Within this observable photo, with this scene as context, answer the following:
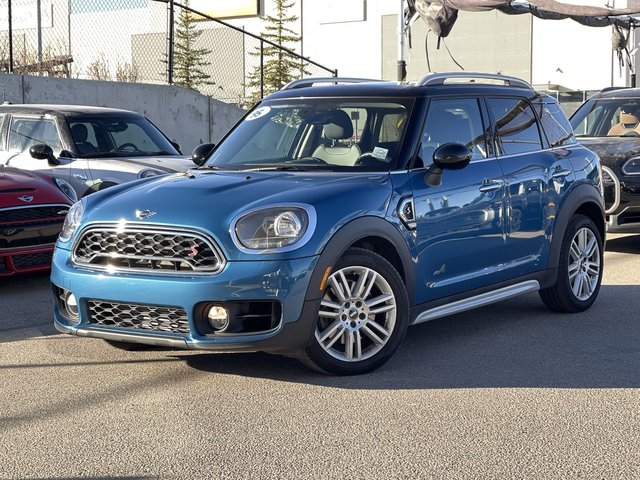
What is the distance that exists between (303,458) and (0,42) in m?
18.5

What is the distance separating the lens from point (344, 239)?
5730mm

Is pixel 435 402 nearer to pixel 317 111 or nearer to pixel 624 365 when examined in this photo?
pixel 624 365

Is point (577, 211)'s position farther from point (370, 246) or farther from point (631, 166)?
point (631, 166)

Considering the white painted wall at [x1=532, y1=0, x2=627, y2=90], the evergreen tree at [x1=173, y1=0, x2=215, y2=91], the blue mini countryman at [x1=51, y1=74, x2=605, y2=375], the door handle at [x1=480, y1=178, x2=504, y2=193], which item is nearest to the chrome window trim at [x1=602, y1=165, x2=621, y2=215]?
the blue mini countryman at [x1=51, y1=74, x2=605, y2=375]

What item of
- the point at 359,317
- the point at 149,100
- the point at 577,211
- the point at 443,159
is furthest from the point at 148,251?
the point at 149,100

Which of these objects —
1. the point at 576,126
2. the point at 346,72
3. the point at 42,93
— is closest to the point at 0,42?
the point at 42,93

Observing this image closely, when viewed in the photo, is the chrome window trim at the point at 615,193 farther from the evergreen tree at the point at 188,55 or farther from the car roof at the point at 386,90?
the evergreen tree at the point at 188,55

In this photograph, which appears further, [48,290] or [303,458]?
[48,290]

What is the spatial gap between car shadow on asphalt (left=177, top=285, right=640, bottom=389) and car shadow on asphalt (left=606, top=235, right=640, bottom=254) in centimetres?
396

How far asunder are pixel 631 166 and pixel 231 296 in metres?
7.05

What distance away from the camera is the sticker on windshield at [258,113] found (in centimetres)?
728

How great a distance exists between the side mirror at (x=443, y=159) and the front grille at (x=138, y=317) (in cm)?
183

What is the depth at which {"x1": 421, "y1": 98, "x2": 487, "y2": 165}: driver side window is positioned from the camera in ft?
21.9

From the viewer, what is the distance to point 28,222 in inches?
356
